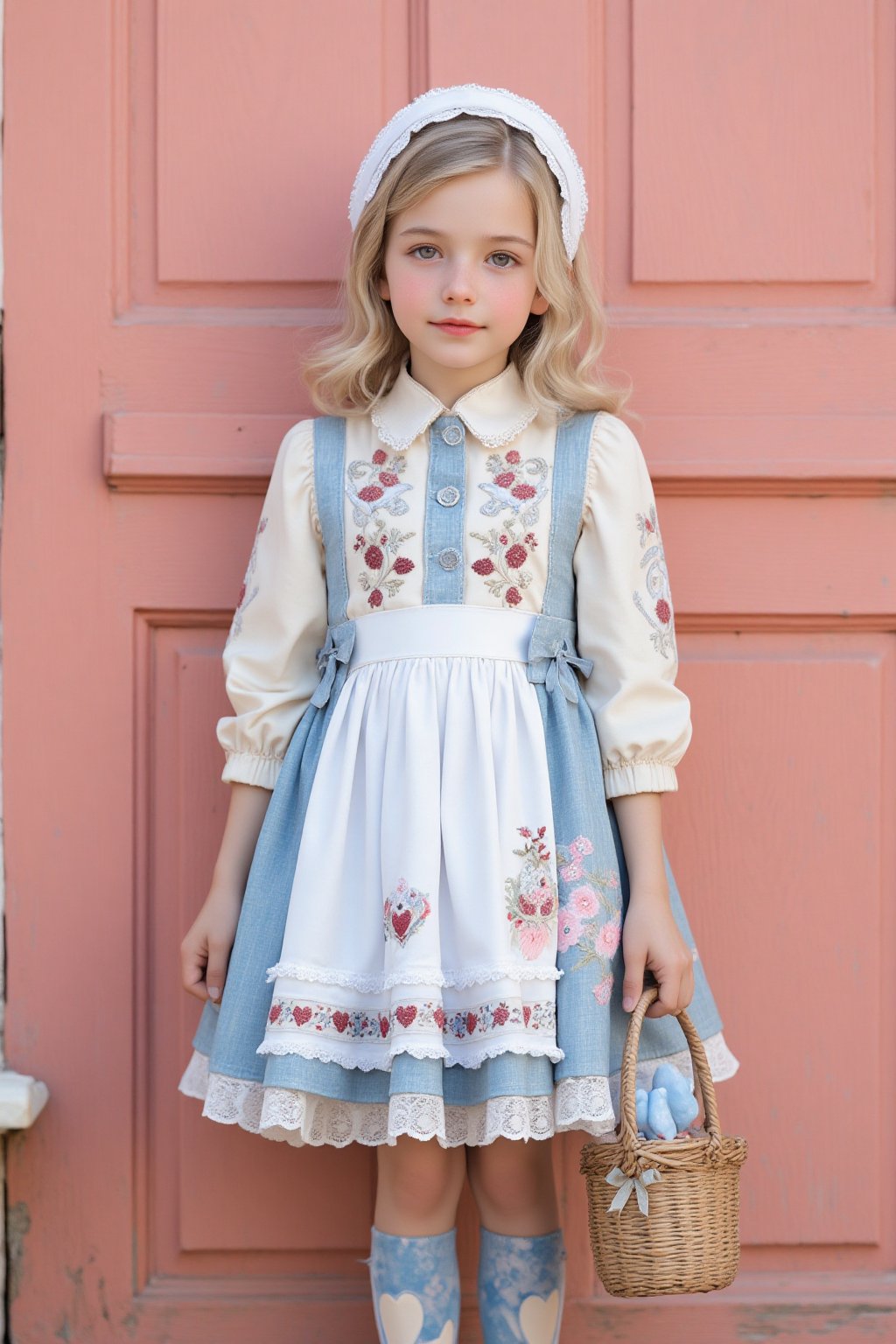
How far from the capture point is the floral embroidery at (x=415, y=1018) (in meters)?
1.54

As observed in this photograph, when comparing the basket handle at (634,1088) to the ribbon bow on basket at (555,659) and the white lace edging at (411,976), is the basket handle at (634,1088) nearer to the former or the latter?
the white lace edging at (411,976)

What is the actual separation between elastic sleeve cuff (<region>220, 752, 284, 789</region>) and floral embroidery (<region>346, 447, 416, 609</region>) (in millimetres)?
238

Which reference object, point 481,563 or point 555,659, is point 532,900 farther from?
point 481,563

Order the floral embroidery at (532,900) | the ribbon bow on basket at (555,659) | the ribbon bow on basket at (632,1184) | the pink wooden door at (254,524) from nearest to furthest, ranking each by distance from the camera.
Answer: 1. the ribbon bow on basket at (632,1184)
2. the floral embroidery at (532,900)
3. the ribbon bow on basket at (555,659)
4. the pink wooden door at (254,524)

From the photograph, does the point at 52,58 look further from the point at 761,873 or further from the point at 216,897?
the point at 761,873

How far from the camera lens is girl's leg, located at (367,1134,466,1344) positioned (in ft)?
5.44

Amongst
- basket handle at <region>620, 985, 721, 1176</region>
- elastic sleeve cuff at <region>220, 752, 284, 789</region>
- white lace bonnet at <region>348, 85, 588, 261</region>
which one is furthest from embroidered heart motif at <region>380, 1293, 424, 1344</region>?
white lace bonnet at <region>348, 85, 588, 261</region>

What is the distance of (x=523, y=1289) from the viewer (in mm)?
1672

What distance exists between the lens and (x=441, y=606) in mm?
1697

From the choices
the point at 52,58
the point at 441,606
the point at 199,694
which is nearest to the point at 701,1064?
the point at 441,606

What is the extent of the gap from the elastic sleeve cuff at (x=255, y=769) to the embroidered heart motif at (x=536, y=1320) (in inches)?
27.2

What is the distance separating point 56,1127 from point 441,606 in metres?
0.89

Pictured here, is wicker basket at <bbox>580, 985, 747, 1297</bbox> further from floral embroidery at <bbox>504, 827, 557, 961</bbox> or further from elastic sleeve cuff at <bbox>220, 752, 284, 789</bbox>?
elastic sleeve cuff at <bbox>220, 752, 284, 789</bbox>

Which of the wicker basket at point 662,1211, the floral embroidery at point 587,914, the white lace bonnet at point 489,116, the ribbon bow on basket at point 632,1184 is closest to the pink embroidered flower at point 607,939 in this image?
the floral embroidery at point 587,914
